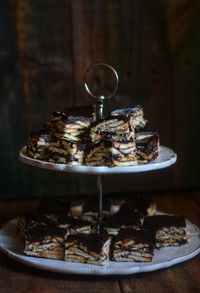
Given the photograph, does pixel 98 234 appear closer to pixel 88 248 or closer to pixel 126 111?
pixel 88 248

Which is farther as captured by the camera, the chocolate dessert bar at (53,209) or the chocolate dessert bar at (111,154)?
the chocolate dessert bar at (53,209)

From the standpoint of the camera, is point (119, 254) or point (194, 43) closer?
point (119, 254)

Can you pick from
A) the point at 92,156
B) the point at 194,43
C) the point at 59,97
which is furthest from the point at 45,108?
the point at 92,156

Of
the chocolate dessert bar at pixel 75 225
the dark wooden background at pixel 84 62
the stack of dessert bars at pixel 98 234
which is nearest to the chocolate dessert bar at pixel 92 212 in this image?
the stack of dessert bars at pixel 98 234

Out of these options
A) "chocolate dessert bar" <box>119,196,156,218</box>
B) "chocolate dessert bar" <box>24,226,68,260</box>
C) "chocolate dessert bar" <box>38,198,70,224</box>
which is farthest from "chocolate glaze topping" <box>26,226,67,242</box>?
"chocolate dessert bar" <box>119,196,156,218</box>

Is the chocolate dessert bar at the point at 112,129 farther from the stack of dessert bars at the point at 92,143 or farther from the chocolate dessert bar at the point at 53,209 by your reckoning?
the chocolate dessert bar at the point at 53,209

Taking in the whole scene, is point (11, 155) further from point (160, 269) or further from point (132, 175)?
point (160, 269)
